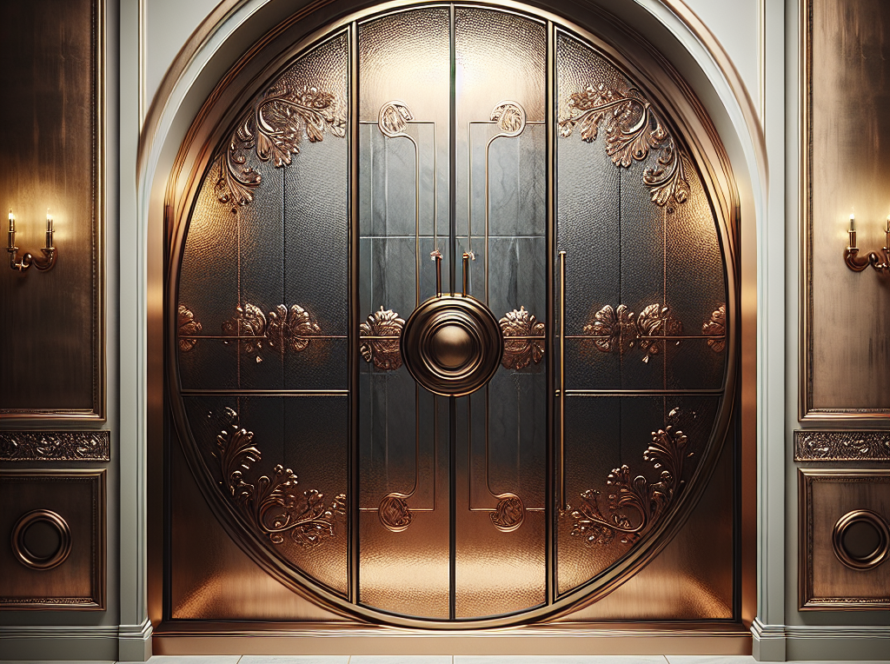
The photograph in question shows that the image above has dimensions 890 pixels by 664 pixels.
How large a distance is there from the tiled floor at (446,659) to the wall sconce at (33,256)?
5.18 feet

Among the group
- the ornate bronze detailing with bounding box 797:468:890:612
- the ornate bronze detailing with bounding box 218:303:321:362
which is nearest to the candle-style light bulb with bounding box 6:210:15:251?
the ornate bronze detailing with bounding box 218:303:321:362

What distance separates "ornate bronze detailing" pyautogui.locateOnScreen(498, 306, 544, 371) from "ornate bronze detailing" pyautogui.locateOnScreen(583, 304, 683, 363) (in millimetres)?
197

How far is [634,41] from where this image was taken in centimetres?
281

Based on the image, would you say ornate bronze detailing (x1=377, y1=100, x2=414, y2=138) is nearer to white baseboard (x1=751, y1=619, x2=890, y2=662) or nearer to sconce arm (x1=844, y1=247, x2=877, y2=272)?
sconce arm (x1=844, y1=247, x2=877, y2=272)

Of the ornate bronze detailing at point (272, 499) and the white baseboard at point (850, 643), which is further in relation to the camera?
the ornate bronze detailing at point (272, 499)

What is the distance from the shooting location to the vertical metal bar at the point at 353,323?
2.79m

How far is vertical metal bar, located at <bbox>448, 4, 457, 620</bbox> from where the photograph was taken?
2791 mm

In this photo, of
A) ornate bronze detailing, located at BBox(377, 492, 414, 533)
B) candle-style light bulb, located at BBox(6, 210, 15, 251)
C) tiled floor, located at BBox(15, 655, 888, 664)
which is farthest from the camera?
ornate bronze detailing, located at BBox(377, 492, 414, 533)

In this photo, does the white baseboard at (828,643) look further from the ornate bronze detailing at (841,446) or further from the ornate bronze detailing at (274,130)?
the ornate bronze detailing at (274,130)

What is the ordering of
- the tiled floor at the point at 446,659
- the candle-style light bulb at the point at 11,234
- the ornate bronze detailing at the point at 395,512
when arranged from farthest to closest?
the ornate bronze detailing at the point at 395,512, the tiled floor at the point at 446,659, the candle-style light bulb at the point at 11,234

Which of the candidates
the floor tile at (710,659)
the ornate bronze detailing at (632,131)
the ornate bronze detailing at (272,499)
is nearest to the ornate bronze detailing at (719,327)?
the ornate bronze detailing at (632,131)

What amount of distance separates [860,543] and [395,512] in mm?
1792

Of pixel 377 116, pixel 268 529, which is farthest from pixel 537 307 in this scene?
pixel 268 529

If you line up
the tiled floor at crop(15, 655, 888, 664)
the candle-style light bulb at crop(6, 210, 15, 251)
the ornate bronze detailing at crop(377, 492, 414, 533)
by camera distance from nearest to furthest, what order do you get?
the candle-style light bulb at crop(6, 210, 15, 251), the tiled floor at crop(15, 655, 888, 664), the ornate bronze detailing at crop(377, 492, 414, 533)
